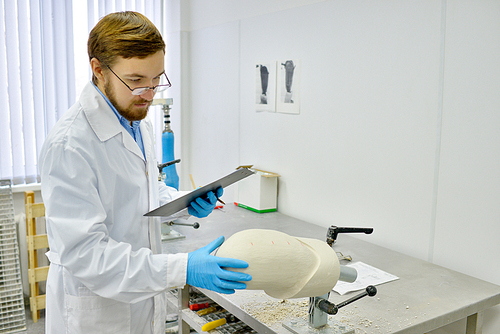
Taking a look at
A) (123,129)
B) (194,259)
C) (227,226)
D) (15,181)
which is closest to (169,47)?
(15,181)

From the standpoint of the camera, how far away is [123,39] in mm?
1172

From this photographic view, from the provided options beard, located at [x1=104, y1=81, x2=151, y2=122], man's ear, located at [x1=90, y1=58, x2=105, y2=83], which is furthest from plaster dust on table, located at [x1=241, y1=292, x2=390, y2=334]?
man's ear, located at [x1=90, y1=58, x2=105, y2=83]

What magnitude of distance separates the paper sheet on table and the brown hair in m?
1.05

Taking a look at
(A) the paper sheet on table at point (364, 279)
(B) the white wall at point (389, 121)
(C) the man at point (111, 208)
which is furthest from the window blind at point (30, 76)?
(A) the paper sheet on table at point (364, 279)

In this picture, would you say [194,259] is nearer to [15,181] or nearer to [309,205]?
[309,205]

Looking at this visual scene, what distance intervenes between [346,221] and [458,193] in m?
0.61

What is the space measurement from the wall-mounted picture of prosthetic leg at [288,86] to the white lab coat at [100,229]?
121 cm

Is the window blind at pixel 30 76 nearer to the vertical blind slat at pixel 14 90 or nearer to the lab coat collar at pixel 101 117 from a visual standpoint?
the vertical blind slat at pixel 14 90

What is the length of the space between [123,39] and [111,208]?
0.48m

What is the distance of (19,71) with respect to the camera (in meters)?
2.97

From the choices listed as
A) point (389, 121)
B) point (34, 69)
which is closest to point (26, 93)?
point (34, 69)

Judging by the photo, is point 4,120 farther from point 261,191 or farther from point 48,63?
point 261,191

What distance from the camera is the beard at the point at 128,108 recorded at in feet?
4.18

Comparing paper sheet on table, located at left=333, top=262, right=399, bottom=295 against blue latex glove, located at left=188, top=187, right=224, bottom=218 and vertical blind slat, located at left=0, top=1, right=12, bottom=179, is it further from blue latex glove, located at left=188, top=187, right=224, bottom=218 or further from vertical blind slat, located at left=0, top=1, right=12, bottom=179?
vertical blind slat, located at left=0, top=1, right=12, bottom=179
